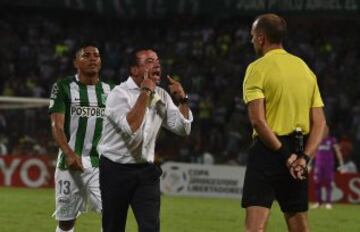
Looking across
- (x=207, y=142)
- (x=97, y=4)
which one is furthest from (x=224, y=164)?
(x=97, y=4)

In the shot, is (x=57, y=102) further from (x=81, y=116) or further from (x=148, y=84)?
(x=148, y=84)

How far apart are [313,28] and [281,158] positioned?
88.0 ft

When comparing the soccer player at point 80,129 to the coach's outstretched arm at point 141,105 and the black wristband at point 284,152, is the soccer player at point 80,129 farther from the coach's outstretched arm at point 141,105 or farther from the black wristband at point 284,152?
the black wristband at point 284,152

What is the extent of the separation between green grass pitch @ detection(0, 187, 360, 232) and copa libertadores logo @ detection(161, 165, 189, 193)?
4.99 metres

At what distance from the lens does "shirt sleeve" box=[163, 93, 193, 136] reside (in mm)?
7602

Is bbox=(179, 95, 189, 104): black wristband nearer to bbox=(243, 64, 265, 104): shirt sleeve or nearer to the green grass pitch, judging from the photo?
bbox=(243, 64, 265, 104): shirt sleeve

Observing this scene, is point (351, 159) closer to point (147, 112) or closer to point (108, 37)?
point (108, 37)

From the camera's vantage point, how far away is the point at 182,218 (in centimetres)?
1505

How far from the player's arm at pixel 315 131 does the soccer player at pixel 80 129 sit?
9.93 ft

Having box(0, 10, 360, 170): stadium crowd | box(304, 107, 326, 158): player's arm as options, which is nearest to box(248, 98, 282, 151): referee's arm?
box(304, 107, 326, 158): player's arm

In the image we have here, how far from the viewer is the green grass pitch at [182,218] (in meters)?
13.0

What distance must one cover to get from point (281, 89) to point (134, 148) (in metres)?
1.44

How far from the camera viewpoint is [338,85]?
29.8 metres

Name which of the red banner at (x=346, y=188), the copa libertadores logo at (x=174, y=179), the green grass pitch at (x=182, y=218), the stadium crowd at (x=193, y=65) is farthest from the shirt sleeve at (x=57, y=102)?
the stadium crowd at (x=193, y=65)
